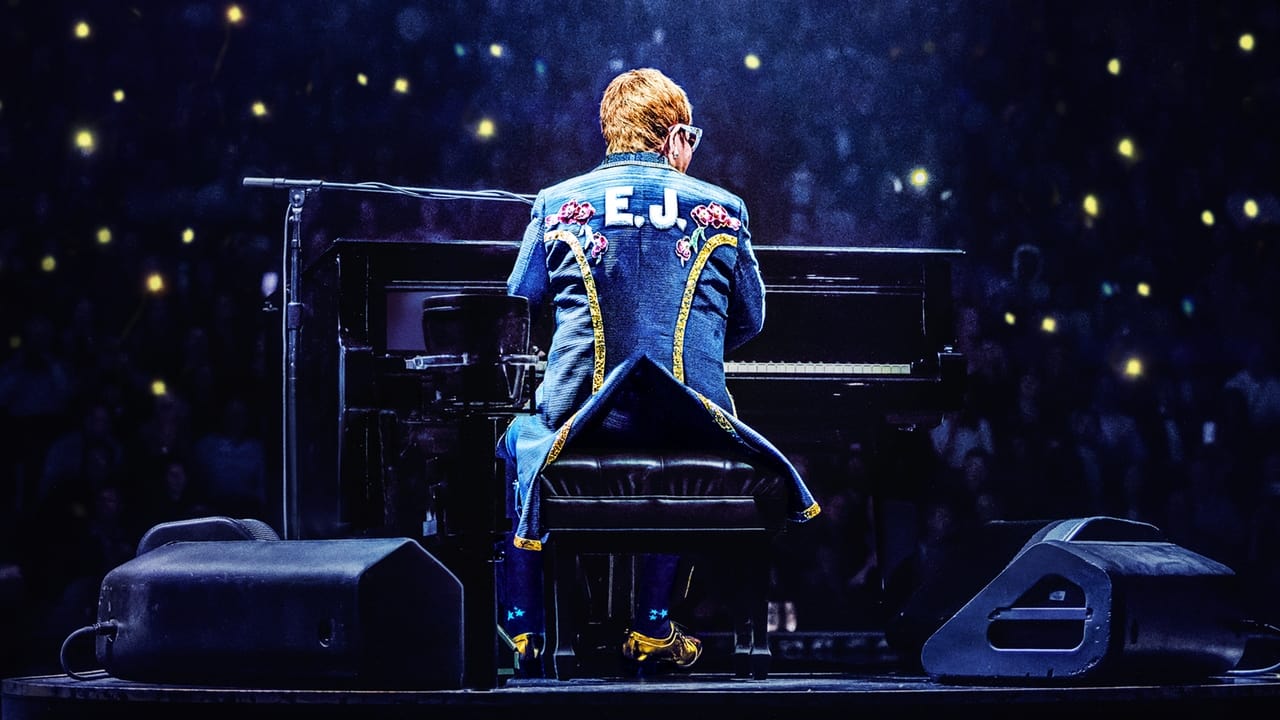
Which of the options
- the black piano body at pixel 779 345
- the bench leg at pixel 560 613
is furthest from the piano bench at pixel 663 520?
the black piano body at pixel 779 345

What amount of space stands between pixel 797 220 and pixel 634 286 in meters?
2.49

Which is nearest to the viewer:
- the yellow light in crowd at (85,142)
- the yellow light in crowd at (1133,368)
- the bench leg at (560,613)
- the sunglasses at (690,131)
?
the bench leg at (560,613)

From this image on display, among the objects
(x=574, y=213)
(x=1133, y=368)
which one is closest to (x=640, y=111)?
(x=574, y=213)

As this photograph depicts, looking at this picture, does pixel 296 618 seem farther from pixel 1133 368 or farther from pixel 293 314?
Result: pixel 1133 368

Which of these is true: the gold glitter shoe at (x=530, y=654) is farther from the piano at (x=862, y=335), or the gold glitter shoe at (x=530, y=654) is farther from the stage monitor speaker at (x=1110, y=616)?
the piano at (x=862, y=335)

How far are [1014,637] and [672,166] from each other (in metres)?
1.54

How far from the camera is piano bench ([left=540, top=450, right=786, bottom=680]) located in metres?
2.79

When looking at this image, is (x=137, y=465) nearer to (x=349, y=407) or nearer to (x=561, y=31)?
(x=349, y=407)

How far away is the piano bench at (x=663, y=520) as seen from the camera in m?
2.79

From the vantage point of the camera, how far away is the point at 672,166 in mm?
3170

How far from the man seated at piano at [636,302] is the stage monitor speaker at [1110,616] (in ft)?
1.37

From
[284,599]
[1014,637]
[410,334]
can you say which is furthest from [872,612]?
[284,599]

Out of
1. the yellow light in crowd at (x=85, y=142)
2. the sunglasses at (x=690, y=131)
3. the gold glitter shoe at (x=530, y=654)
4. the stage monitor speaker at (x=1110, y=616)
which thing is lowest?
the gold glitter shoe at (x=530, y=654)

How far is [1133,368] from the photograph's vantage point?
5434mm
